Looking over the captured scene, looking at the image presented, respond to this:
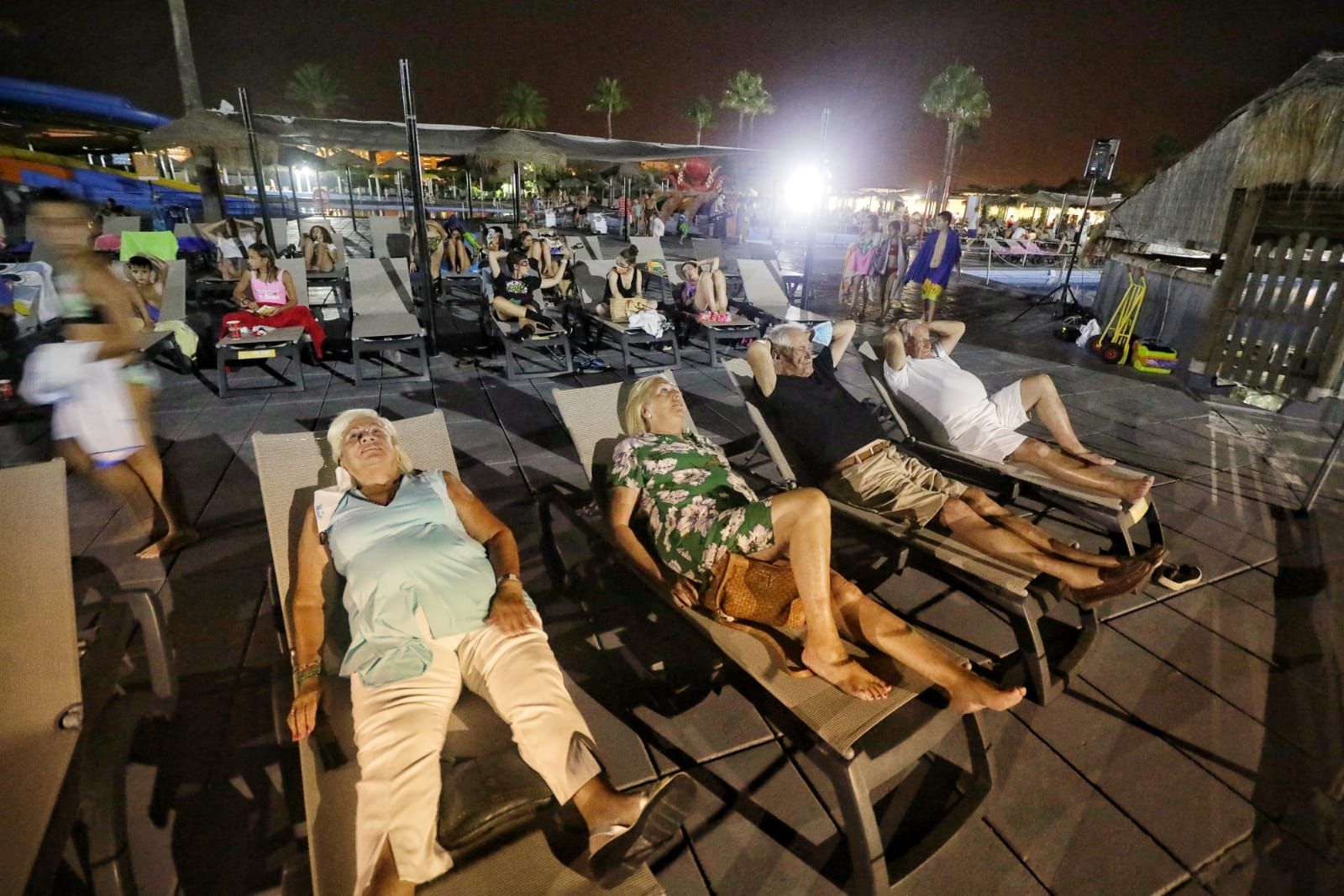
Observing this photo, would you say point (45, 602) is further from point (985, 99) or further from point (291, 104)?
point (291, 104)

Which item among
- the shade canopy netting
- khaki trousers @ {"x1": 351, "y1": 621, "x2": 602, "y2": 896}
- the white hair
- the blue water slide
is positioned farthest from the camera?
the blue water slide

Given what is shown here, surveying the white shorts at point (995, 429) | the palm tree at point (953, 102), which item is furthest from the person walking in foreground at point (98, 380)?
the palm tree at point (953, 102)

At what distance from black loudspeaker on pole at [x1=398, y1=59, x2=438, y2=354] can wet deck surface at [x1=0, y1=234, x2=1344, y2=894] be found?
264 centimetres

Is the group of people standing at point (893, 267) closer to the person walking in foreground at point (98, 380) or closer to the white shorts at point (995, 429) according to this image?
the white shorts at point (995, 429)

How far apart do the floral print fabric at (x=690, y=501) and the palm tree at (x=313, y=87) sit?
57231 millimetres

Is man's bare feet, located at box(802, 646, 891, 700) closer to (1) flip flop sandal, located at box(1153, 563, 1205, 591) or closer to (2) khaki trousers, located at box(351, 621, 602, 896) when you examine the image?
(2) khaki trousers, located at box(351, 621, 602, 896)

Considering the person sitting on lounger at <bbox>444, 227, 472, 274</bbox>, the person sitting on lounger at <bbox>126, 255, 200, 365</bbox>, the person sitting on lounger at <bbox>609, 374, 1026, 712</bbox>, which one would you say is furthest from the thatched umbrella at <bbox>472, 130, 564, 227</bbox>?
the person sitting on lounger at <bbox>609, 374, 1026, 712</bbox>

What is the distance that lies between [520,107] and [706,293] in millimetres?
58057

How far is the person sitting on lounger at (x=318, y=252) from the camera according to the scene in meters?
8.42

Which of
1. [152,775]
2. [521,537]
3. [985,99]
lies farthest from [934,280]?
[985,99]

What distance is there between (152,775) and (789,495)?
2.09 meters

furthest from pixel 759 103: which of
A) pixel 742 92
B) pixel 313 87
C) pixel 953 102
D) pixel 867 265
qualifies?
pixel 867 265

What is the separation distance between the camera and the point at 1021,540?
103 inches

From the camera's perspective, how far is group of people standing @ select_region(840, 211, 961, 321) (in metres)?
8.33
